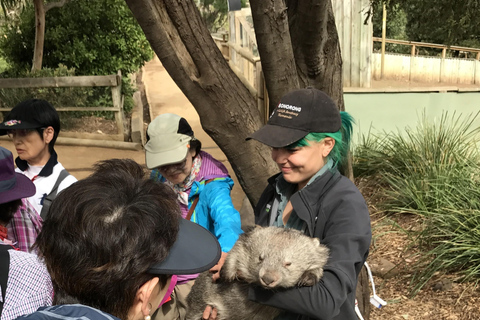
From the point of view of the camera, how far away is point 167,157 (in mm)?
3033

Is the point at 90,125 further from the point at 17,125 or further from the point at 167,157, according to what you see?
the point at 167,157

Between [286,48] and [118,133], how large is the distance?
8002 mm

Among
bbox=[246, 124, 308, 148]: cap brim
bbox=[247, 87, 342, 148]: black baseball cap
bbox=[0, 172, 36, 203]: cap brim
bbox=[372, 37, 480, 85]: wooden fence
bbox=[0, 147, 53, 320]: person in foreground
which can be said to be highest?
bbox=[247, 87, 342, 148]: black baseball cap

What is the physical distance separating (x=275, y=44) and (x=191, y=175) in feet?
3.49

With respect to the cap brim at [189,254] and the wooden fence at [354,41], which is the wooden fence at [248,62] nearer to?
the wooden fence at [354,41]

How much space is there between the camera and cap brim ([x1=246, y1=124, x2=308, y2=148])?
7.03 ft

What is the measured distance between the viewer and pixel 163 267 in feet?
4.98

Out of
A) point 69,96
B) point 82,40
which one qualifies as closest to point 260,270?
point 69,96

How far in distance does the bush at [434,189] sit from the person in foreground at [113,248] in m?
3.73

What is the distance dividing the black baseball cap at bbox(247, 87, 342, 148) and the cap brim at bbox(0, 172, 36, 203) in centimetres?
133

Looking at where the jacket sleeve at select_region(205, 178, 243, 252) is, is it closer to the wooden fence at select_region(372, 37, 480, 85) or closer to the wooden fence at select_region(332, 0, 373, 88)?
the wooden fence at select_region(332, 0, 373, 88)

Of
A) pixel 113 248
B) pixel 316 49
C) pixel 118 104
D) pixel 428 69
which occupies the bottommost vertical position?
pixel 118 104

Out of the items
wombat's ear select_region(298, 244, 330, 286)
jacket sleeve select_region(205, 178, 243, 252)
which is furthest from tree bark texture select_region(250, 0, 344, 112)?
wombat's ear select_region(298, 244, 330, 286)

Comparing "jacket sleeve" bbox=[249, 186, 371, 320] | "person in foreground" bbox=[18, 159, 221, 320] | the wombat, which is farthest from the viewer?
the wombat
